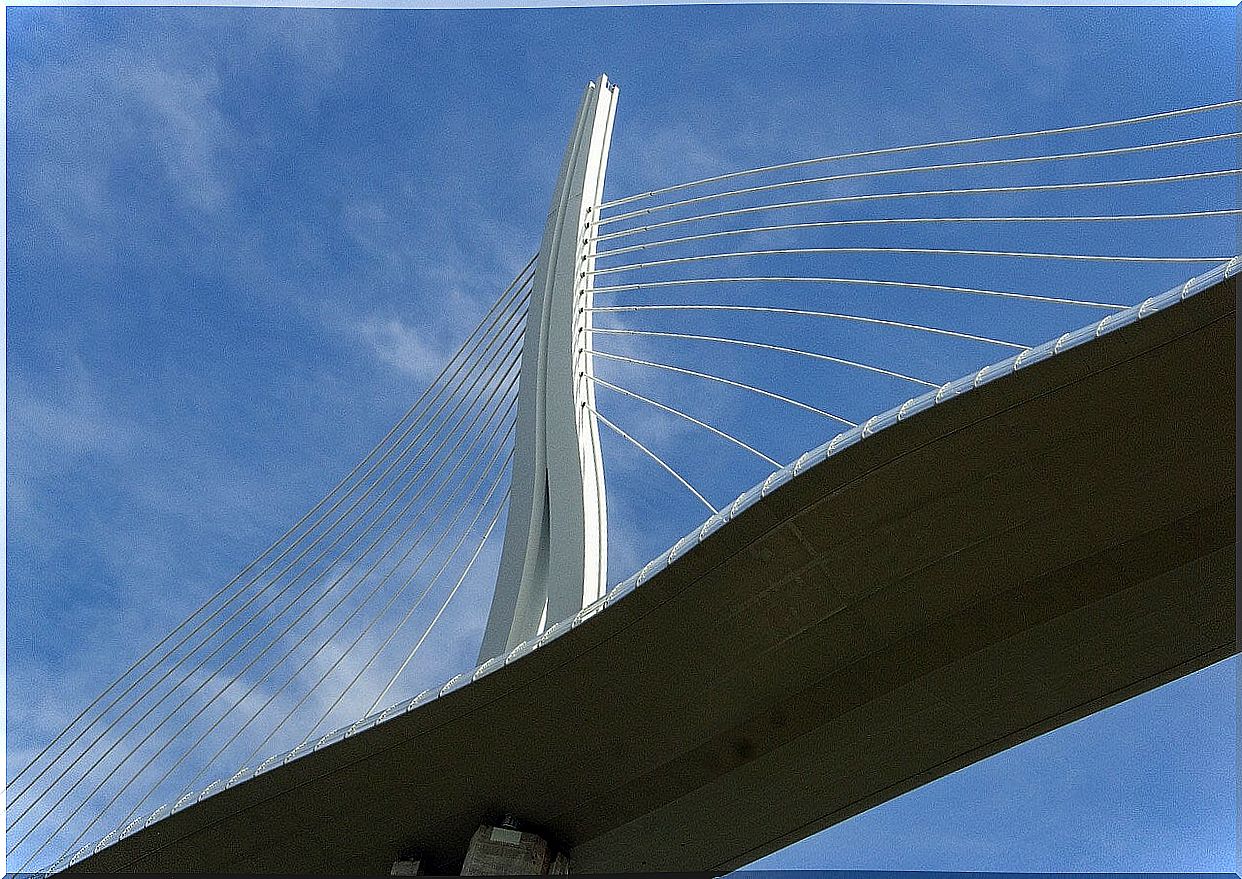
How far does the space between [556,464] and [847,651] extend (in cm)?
575

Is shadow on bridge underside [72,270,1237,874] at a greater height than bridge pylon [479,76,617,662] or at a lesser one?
lesser

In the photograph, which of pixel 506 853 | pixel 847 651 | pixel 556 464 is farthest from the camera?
pixel 556 464

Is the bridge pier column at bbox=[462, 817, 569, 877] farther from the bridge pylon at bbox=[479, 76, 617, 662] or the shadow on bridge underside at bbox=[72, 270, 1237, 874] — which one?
the bridge pylon at bbox=[479, 76, 617, 662]

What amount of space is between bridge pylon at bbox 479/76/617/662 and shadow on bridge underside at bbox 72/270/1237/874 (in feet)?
6.15

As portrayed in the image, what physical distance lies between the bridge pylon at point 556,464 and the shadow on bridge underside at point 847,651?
6.15 ft

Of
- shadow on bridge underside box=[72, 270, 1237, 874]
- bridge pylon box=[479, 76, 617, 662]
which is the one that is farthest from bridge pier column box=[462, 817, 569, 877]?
bridge pylon box=[479, 76, 617, 662]

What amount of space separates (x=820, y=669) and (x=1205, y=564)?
205 inches

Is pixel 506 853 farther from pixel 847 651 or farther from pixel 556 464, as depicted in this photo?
pixel 847 651

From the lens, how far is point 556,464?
2127 cm

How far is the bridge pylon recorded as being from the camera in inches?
800

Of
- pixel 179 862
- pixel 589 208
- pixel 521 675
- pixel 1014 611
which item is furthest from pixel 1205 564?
pixel 179 862

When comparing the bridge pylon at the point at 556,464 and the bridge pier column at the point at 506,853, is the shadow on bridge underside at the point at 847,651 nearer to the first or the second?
the bridge pier column at the point at 506,853

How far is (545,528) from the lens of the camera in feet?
71.1

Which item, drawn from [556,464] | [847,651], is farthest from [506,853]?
[847,651]
